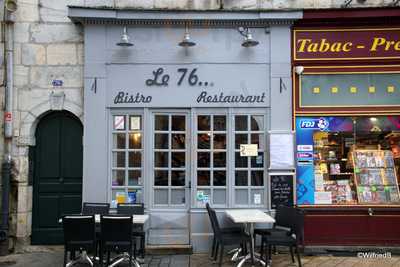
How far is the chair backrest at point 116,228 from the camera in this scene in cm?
724

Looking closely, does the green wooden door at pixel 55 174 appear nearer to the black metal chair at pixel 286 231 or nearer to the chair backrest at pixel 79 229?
the chair backrest at pixel 79 229

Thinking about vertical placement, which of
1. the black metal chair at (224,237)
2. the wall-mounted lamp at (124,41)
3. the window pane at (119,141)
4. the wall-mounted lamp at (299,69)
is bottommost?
the black metal chair at (224,237)

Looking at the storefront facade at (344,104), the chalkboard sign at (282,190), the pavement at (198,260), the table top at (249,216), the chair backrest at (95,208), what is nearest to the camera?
the table top at (249,216)

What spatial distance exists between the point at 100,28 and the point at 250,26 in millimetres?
Answer: 2969

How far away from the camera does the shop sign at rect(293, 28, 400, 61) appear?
9.02 meters

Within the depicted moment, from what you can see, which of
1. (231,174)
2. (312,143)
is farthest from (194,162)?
(312,143)

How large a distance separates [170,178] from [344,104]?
12.3 feet

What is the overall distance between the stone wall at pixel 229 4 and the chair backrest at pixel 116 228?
14.1ft

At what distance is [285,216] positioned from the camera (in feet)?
26.9

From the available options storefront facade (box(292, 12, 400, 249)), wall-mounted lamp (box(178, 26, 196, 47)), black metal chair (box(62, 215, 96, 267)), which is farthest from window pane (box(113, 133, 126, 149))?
storefront facade (box(292, 12, 400, 249))

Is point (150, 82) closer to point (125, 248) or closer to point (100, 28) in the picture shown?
point (100, 28)

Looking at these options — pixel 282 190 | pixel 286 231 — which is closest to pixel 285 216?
pixel 286 231

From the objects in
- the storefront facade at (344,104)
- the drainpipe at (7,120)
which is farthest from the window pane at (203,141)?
the drainpipe at (7,120)

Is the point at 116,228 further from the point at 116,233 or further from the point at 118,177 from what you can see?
the point at 118,177
